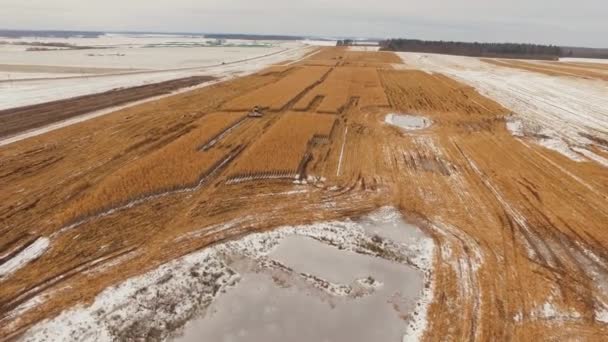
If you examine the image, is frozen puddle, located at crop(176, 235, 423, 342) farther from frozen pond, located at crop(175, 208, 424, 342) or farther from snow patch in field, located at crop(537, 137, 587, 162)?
snow patch in field, located at crop(537, 137, 587, 162)

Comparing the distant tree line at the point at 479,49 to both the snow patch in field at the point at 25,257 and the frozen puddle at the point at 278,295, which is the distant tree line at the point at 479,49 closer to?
the frozen puddle at the point at 278,295

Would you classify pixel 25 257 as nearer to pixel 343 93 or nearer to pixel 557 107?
pixel 343 93

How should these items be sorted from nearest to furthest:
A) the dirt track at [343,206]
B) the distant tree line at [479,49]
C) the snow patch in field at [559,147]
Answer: the dirt track at [343,206]
the snow patch in field at [559,147]
the distant tree line at [479,49]

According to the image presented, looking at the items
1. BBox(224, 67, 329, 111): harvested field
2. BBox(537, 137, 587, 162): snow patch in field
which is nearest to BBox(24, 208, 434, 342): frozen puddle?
BBox(537, 137, 587, 162): snow patch in field

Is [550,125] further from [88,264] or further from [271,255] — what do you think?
[88,264]

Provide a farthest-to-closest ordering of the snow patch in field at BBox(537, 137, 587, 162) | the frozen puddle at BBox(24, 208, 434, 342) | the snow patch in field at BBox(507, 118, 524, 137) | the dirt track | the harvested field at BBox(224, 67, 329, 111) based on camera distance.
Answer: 1. the harvested field at BBox(224, 67, 329, 111)
2. the snow patch in field at BBox(507, 118, 524, 137)
3. the snow patch in field at BBox(537, 137, 587, 162)
4. the dirt track
5. the frozen puddle at BBox(24, 208, 434, 342)

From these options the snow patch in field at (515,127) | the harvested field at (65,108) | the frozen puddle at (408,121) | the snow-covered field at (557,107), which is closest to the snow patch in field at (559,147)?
the snow-covered field at (557,107)
